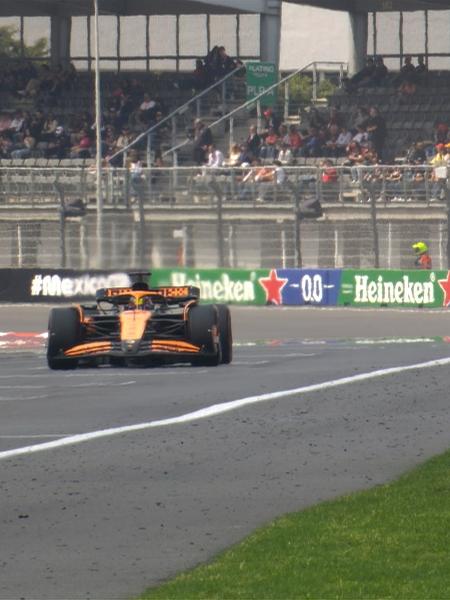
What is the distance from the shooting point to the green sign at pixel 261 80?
45719 millimetres

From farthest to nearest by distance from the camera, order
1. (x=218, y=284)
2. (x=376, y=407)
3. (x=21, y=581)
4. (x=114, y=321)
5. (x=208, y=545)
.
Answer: (x=218, y=284)
(x=114, y=321)
(x=376, y=407)
(x=208, y=545)
(x=21, y=581)

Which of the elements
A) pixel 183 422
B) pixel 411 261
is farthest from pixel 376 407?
pixel 411 261

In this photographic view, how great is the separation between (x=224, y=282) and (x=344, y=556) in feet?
87.6

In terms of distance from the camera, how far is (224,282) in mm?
34625

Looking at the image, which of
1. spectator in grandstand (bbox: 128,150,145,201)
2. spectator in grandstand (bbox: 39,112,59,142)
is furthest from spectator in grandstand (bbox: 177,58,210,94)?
spectator in grandstand (bbox: 128,150,145,201)

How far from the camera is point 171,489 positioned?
34.6 feet

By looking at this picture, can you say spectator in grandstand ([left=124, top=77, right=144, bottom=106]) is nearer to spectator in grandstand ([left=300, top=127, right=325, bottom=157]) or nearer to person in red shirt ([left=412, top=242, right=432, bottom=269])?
spectator in grandstand ([left=300, top=127, right=325, bottom=157])

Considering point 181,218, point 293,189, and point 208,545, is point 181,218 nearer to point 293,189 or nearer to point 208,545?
point 293,189

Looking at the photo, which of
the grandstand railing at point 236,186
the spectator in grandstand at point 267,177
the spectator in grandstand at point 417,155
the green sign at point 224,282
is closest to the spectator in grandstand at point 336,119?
the spectator in grandstand at point 417,155

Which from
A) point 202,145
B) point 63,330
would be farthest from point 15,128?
point 63,330

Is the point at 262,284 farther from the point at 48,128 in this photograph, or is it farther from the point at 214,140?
the point at 48,128

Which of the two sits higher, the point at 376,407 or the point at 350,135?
the point at 350,135

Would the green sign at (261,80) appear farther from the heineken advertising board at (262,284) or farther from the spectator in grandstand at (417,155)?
the heineken advertising board at (262,284)

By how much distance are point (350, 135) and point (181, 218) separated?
8256 millimetres
